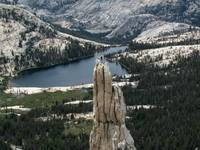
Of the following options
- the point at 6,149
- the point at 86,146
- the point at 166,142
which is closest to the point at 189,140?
the point at 166,142

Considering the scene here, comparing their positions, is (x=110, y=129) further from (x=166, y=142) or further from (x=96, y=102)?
(x=166, y=142)

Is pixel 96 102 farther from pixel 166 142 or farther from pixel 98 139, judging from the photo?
pixel 166 142

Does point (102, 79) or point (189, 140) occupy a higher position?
point (102, 79)

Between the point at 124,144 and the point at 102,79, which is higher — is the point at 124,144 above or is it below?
below

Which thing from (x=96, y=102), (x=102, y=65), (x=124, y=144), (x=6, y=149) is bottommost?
(x=6, y=149)

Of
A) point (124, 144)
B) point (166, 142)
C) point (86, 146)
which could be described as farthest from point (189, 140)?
point (124, 144)

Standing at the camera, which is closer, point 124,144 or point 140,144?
point 124,144
